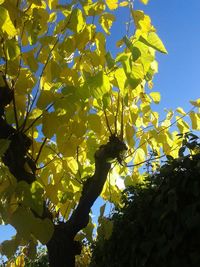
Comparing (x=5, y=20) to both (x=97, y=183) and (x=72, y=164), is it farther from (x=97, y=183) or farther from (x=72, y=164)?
(x=72, y=164)

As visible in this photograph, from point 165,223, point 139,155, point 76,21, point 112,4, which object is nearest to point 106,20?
point 112,4

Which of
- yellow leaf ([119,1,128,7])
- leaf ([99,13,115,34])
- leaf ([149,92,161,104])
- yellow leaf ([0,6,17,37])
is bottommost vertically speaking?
yellow leaf ([0,6,17,37])

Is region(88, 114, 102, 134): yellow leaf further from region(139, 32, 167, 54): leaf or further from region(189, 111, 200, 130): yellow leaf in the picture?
region(189, 111, 200, 130): yellow leaf

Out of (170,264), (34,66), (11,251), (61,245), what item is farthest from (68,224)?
(34,66)

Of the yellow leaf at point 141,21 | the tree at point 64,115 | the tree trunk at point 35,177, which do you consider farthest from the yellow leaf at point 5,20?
the yellow leaf at point 141,21

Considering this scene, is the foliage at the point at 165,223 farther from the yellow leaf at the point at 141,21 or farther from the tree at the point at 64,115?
the yellow leaf at the point at 141,21

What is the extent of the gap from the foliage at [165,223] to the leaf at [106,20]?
3.23 ft

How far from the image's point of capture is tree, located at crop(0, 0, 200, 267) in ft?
5.73

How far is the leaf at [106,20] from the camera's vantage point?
7.95ft

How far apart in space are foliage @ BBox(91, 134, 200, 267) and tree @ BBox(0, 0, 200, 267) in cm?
21

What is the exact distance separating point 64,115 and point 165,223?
3.35 ft

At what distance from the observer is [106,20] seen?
2.47 metres

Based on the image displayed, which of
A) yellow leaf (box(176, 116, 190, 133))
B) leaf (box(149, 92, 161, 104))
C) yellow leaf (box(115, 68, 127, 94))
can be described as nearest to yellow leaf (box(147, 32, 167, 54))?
yellow leaf (box(115, 68, 127, 94))

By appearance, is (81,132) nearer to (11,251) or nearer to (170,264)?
(11,251)
